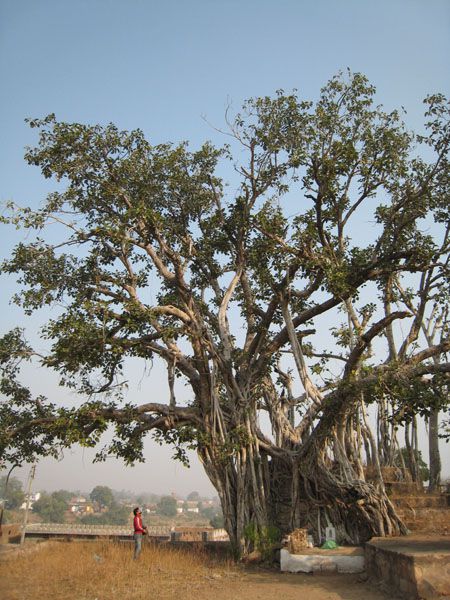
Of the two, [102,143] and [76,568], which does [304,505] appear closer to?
[76,568]

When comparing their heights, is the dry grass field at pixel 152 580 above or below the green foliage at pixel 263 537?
below

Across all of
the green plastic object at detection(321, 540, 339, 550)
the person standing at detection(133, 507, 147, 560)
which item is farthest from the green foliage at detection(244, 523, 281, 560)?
the person standing at detection(133, 507, 147, 560)

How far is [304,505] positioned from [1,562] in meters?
5.86

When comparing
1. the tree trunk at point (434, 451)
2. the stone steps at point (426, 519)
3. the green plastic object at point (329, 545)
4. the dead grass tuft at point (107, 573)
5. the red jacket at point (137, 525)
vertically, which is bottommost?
the dead grass tuft at point (107, 573)

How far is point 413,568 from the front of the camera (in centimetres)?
617

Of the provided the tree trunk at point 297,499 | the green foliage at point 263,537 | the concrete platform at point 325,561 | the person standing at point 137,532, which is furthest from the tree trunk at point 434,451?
the person standing at point 137,532

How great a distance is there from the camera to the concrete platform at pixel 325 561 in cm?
843

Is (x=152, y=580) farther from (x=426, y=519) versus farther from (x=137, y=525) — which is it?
(x=426, y=519)

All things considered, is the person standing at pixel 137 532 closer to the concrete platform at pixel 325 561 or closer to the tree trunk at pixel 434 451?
the concrete platform at pixel 325 561

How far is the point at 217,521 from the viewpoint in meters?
66.1

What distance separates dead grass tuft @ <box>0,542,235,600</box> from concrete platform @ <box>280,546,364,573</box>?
1077 mm

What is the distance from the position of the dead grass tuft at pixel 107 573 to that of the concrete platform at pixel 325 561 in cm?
108

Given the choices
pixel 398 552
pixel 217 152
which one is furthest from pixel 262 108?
pixel 398 552

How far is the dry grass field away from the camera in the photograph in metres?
6.97
